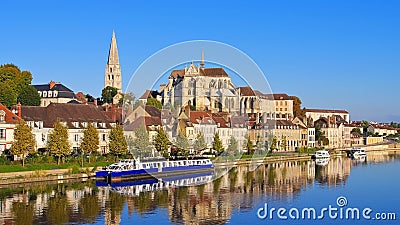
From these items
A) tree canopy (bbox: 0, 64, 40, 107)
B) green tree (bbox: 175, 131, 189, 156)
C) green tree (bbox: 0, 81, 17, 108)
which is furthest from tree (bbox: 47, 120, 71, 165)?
tree canopy (bbox: 0, 64, 40, 107)

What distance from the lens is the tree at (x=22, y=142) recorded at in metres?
45.3

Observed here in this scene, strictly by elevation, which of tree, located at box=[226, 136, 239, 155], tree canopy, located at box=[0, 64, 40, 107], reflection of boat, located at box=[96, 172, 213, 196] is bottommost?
reflection of boat, located at box=[96, 172, 213, 196]

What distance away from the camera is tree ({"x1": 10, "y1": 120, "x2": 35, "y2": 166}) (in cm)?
4531

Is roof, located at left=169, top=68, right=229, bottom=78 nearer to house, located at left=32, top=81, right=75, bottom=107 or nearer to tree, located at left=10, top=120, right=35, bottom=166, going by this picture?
tree, located at left=10, top=120, right=35, bottom=166

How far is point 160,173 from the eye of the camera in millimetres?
50688

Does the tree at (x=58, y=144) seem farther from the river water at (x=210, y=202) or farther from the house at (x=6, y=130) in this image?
the river water at (x=210, y=202)

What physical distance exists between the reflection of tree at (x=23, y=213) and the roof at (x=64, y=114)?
68.1ft

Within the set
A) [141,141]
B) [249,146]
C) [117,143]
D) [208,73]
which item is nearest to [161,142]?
[141,141]

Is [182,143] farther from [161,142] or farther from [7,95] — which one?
[7,95]

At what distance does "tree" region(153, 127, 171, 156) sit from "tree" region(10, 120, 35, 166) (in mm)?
12139

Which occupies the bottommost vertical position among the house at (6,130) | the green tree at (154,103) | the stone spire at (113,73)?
the house at (6,130)

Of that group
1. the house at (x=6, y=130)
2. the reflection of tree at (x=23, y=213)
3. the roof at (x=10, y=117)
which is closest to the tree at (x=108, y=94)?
the roof at (x=10, y=117)

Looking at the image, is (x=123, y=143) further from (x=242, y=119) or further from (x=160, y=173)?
(x=242, y=119)

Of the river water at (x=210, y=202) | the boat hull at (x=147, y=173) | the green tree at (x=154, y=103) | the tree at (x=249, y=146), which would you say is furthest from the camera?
the green tree at (x=154, y=103)
